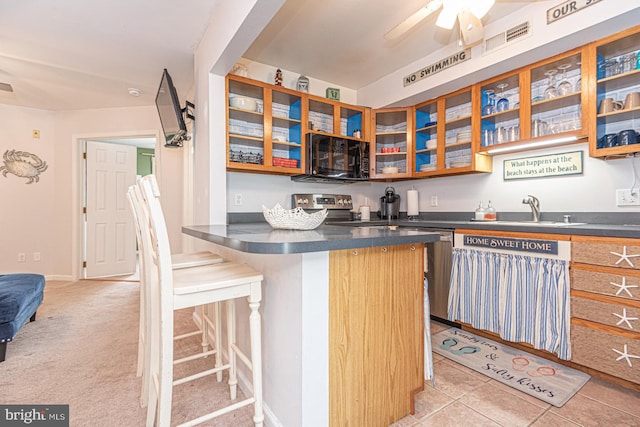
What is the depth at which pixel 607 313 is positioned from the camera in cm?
172

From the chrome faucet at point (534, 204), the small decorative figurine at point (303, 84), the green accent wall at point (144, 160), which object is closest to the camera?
the chrome faucet at point (534, 204)

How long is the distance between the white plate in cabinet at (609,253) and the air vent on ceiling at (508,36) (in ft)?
5.10

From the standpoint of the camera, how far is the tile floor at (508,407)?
144cm

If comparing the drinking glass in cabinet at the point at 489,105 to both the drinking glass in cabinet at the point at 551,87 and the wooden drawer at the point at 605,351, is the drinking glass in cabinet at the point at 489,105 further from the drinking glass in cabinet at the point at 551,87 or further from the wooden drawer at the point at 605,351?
the wooden drawer at the point at 605,351

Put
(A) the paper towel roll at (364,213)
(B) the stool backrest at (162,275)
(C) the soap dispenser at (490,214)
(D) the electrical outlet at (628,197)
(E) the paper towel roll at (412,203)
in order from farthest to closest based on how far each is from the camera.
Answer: (A) the paper towel roll at (364,213), (E) the paper towel roll at (412,203), (C) the soap dispenser at (490,214), (D) the electrical outlet at (628,197), (B) the stool backrest at (162,275)

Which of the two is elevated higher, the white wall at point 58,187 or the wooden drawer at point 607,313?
the white wall at point 58,187

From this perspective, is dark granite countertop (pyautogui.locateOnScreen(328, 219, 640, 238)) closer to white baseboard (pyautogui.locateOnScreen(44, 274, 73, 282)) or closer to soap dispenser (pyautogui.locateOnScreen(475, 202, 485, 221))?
soap dispenser (pyautogui.locateOnScreen(475, 202, 485, 221))

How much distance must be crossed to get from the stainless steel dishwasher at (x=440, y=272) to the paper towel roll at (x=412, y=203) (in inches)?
31.1

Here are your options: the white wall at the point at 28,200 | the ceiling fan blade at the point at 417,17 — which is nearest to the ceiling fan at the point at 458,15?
the ceiling fan blade at the point at 417,17

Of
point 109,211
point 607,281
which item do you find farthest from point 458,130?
point 109,211

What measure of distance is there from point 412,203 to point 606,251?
6.10ft

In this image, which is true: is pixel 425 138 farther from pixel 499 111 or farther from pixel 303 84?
pixel 303 84

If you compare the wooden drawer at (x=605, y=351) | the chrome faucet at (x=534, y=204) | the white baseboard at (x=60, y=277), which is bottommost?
the white baseboard at (x=60, y=277)

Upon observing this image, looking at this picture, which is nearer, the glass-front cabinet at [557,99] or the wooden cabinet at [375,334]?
the wooden cabinet at [375,334]
